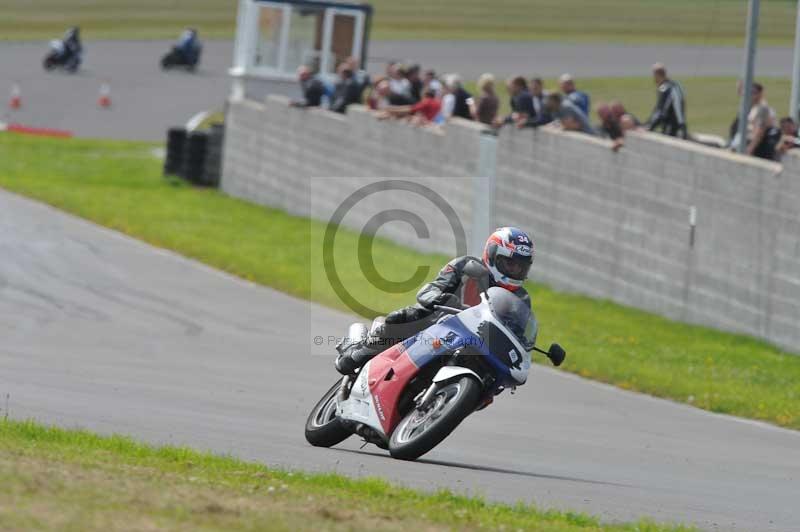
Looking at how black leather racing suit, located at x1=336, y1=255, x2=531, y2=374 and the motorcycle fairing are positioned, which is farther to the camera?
black leather racing suit, located at x1=336, y1=255, x2=531, y2=374

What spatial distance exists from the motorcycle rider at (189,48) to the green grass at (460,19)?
27.3 ft

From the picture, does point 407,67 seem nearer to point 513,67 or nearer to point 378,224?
point 378,224

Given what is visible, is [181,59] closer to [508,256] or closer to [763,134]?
[763,134]

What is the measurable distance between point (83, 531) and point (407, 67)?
67.8 ft

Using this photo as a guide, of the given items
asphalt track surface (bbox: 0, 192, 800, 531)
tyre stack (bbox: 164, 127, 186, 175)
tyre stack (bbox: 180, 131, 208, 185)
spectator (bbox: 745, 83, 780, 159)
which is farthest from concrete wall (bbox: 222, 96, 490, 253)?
spectator (bbox: 745, 83, 780, 159)

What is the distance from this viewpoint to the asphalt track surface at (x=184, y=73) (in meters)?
43.3

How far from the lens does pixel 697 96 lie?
33312 mm

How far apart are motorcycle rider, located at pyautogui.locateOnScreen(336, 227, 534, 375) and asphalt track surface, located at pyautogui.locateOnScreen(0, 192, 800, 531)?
742 mm

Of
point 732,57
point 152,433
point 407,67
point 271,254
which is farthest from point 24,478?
point 732,57

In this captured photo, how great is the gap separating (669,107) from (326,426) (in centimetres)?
1195

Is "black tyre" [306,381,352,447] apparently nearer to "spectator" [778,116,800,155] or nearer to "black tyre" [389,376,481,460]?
"black tyre" [389,376,481,460]

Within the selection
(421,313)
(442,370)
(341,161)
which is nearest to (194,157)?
(341,161)

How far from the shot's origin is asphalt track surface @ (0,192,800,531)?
973 cm

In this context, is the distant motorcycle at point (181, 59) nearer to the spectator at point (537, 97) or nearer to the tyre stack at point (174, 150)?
the tyre stack at point (174, 150)
